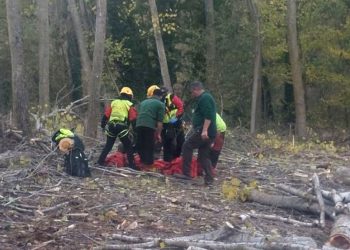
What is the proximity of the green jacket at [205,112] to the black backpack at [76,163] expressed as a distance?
2058 millimetres

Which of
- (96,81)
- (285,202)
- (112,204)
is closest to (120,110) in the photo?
(112,204)

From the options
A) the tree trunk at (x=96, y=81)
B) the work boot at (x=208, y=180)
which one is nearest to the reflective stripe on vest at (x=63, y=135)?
the work boot at (x=208, y=180)

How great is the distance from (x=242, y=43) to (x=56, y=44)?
26.0 feet

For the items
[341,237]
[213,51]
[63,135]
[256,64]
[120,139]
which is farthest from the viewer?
[213,51]

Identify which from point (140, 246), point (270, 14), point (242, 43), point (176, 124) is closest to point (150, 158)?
point (176, 124)

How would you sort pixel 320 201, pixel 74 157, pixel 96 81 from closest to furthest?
pixel 320 201, pixel 74 157, pixel 96 81

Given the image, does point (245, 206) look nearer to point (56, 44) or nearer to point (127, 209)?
point (127, 209)

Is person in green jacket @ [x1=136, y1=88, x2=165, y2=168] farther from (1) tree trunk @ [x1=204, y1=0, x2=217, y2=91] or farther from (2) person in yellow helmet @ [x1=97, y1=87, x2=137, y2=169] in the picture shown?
(1) tree trunk @ [x1=204, y1=0, x2=217, y2=91]

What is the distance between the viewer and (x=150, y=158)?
15742mm

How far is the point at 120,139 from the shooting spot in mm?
15523

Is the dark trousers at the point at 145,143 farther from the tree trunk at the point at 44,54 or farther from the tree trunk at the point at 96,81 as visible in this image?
the tree trunk at the point at 44,54

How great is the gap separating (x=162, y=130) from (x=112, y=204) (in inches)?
166

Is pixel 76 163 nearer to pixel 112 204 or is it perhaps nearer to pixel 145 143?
pixel 145 143

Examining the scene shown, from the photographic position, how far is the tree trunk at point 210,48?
33.7 metres
